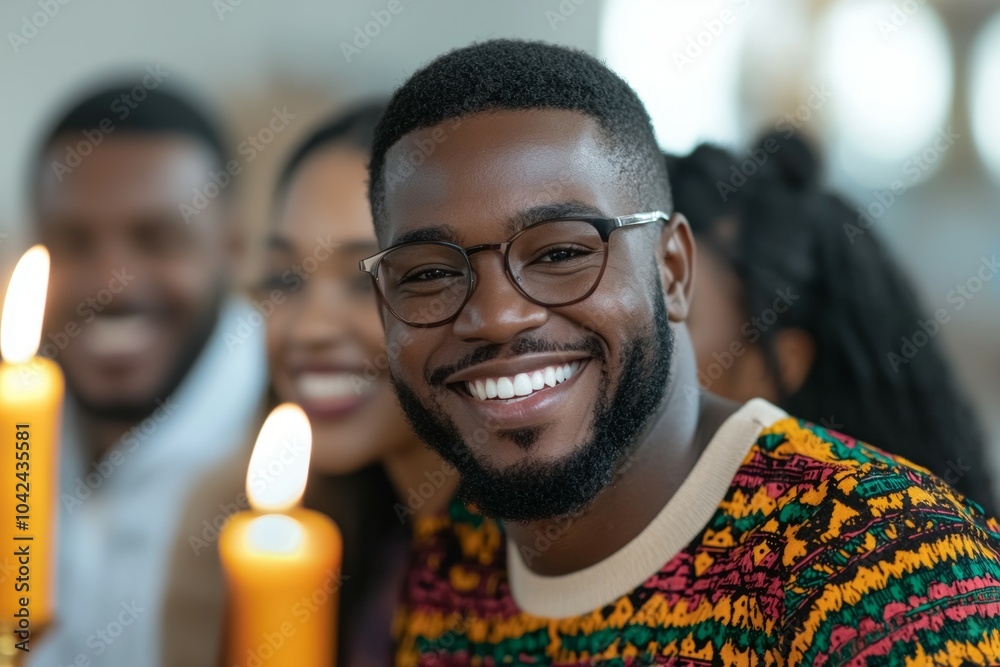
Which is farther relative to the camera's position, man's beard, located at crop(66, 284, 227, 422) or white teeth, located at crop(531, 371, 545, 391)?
man's beard, located at crop(66, 284, 227, 422)

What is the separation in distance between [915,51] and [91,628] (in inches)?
142

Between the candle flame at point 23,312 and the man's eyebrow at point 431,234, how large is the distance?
0.34 metres

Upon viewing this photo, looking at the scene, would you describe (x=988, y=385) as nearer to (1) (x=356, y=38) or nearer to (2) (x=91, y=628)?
(1) (x=356, y=38)

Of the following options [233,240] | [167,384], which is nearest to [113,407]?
[167,384]

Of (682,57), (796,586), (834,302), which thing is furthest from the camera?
(682,57)

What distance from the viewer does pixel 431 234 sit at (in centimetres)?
91

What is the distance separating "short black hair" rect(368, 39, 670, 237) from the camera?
0.92 m

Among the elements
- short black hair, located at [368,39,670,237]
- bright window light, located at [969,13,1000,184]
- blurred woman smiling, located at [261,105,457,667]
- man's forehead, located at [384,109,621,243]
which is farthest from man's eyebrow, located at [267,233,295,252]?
bright window light, located at [969,13,1000,184]

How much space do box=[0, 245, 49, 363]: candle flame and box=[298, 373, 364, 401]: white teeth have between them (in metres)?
0.78

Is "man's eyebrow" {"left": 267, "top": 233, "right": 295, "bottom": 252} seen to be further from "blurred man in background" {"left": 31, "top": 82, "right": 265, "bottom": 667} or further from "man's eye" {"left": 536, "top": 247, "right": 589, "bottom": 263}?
"man's eye" {"left": 536, "top": 247, "right": 589, "bottom": 263}

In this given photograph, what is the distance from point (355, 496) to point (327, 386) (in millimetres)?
203

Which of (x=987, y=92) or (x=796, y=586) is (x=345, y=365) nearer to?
(x=796, y=586)

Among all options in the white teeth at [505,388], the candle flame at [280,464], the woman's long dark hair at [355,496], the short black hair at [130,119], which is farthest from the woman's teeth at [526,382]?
the short black hair at [130,119]

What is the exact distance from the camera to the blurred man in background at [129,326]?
1.66 metres
